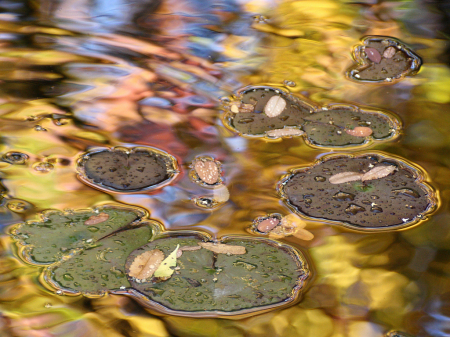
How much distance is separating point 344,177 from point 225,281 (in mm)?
493

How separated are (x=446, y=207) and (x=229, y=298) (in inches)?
26.2

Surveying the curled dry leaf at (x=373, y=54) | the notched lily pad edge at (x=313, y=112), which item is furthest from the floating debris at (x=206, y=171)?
the curled dry leaf at (x=373, y=54)

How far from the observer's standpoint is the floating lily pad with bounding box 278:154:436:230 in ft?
4.04

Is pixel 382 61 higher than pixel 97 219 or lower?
higher

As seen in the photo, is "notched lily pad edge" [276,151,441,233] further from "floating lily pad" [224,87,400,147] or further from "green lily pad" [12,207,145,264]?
"green lily pad" [12,207,145,264]

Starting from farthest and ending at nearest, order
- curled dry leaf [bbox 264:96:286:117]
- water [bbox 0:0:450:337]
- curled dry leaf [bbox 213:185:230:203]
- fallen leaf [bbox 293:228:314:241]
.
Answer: curled dry leaf [bbox 264:96:286:117] → curled dry leaf [bbox 213:185:230:203] → fallen leaf [bbox 293:228:314:241] → water [bbox 0:0:450:337]

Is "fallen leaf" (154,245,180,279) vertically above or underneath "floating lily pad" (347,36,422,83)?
underneath

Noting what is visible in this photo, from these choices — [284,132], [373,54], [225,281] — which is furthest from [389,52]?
[225,281]

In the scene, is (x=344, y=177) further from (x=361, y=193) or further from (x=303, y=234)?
(x=303, y=234)

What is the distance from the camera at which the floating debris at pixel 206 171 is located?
135 cm

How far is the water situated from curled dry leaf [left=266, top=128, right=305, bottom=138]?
0.05 meters

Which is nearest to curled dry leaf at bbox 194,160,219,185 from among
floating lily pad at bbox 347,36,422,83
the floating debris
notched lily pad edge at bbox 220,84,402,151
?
the floating debris

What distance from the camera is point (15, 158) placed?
140 centimetres

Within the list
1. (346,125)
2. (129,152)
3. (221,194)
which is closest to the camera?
(221,194)
